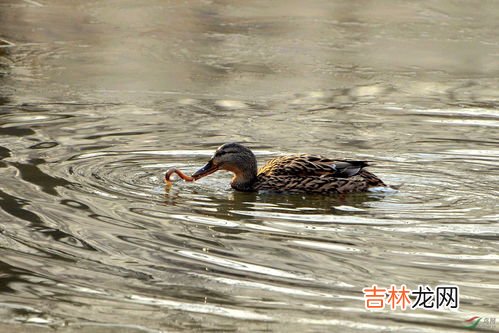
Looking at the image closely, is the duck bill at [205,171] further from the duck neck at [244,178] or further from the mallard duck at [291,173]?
the duck neck at [244,178]

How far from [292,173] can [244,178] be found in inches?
15.3

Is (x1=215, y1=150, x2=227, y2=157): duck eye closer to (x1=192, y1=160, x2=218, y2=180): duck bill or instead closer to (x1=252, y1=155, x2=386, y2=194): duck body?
(x1=192, y1=160, x2=218, y2=180): duck bill

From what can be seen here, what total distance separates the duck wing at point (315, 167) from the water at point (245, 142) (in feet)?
0.80

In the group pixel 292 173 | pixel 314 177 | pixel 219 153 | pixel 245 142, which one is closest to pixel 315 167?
pixel 314 177

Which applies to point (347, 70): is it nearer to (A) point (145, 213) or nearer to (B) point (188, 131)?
(B) point (188, 131)

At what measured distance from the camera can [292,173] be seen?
9562 mm

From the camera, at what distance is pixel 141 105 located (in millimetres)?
12672

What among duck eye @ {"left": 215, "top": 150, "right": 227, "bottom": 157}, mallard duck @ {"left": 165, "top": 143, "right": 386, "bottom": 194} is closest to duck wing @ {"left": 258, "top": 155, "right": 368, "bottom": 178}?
mallard duck @ {"left": 165, "top": 143, "right": 386, "bottom": 194}

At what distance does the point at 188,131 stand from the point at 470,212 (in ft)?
12.1

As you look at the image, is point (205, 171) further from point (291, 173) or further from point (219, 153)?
point (291, 173)

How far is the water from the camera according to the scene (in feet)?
20.7

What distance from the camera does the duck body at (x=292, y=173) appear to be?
9.50 metres

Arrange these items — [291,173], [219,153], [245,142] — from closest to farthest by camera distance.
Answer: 1. [291,173]
2. [219,153]
3. [245,142]

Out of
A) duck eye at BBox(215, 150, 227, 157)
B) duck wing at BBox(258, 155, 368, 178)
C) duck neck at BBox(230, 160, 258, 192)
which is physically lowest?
duck neck at BBox(230, 160, 258, 192)
